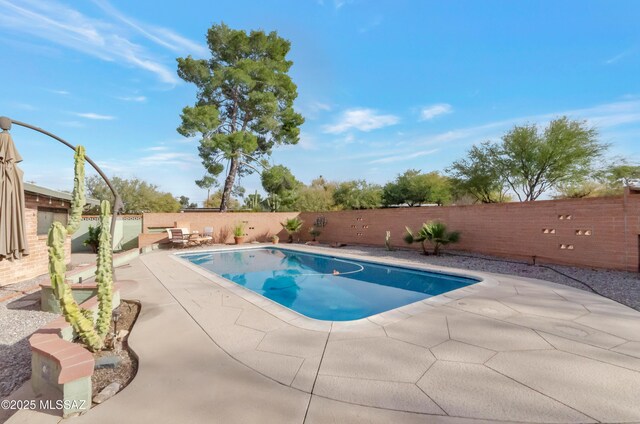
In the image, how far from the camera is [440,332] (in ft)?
12.2

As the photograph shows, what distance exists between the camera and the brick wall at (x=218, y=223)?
15.5 meters

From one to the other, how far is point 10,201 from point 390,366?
5.47 m

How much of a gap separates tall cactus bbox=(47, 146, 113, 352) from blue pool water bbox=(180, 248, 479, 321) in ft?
11.4

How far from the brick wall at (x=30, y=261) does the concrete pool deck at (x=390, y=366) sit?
447 centimetres

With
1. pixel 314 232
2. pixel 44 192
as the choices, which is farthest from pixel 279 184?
pixel 44 192

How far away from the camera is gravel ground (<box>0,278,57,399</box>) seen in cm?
293

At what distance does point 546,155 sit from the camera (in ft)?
60.6

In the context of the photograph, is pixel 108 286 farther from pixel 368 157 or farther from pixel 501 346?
pixel 368 157

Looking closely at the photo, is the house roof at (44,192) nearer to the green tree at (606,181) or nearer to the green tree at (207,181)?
the green tree at (207,181)

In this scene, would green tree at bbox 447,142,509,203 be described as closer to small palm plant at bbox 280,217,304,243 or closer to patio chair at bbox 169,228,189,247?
small palm plant at bbox 280,217,304,243

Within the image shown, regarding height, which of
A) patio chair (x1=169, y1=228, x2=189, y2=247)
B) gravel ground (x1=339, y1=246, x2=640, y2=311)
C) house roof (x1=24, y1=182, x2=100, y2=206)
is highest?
house roof (x1=24, y1=182, x2=100, y2=206)

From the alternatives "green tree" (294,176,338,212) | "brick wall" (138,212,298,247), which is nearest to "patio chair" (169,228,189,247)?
"brick wall" (138,212,298,247)

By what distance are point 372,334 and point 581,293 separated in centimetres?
486

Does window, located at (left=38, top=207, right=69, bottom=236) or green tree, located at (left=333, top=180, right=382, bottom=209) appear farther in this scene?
green tree, located at (left=333, top=180, right=382, bottom=209)
